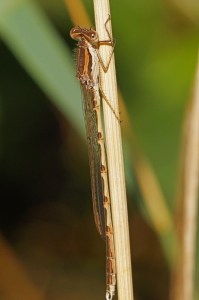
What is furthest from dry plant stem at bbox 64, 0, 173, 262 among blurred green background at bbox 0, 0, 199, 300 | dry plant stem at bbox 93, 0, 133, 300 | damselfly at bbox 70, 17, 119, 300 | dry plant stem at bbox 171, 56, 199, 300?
dry plant stem at bbox 93, 0, 133, 300

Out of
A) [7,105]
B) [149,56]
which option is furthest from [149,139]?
[7,105]

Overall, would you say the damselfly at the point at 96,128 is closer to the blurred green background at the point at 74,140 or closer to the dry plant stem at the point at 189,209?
the blurred green background at the point at 74,140

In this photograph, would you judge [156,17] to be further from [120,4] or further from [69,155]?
[69,155]

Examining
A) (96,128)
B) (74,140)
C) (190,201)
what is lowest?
(190,201)

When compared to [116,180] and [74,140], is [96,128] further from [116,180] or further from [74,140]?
[74,140]

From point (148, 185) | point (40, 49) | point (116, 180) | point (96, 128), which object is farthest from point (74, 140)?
point (116, 180)

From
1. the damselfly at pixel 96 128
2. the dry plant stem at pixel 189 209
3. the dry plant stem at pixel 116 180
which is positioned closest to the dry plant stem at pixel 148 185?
the dry plant stem at pixel 189 209
